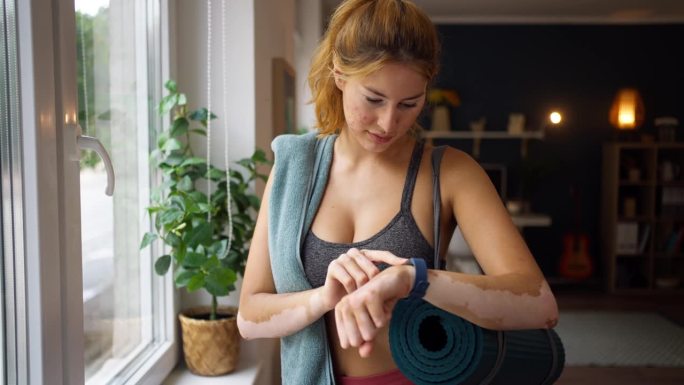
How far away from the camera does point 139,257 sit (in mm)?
1857

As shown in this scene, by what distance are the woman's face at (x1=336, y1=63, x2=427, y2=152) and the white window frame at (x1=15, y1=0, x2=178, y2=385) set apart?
1.61 ft

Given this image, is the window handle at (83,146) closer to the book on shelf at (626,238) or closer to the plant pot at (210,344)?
the plant pot at (210,344)

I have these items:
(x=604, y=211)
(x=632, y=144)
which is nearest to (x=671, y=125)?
(x=632, y=144)

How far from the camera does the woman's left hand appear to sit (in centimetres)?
86

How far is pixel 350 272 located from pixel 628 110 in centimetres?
634

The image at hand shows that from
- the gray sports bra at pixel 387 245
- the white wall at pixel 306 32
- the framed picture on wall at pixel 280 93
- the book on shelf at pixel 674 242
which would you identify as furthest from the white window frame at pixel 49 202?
the book on shelf at pixel 674 242

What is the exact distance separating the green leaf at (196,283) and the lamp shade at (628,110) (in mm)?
5827

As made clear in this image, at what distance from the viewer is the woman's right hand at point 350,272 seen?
0.89 meters

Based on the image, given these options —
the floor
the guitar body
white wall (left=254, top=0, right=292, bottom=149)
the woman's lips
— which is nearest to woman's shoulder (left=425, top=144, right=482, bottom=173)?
the woman's lips

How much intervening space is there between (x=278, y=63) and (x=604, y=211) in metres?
5.30

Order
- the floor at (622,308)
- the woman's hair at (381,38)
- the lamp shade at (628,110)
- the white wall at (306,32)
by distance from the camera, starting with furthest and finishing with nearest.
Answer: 1. the lamp shade at (628,110)
2. the white wall at (306,32)
3. the floor at (622,308)
4. the woman's hair at (381,38)

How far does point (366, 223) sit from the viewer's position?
111 centimetres

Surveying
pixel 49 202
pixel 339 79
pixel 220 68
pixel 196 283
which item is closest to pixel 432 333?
pixel 339 79

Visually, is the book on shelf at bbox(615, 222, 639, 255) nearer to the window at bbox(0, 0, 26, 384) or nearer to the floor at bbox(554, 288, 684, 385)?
the floor at bbox(554, 288, 684, 385)
